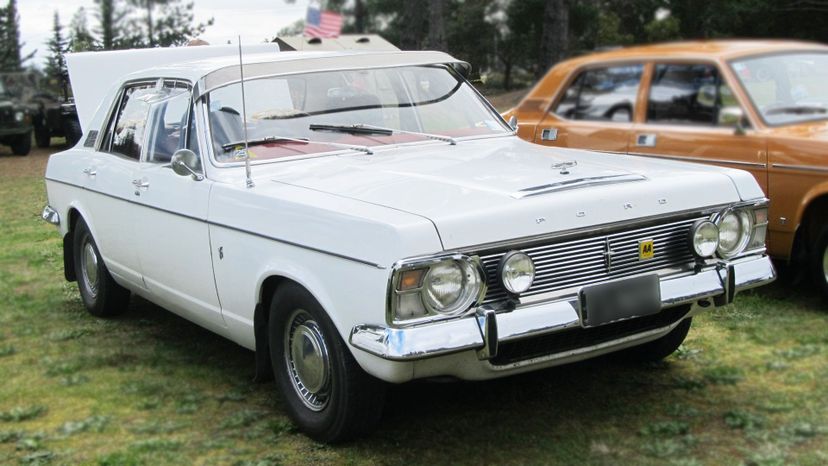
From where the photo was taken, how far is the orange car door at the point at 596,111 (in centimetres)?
690

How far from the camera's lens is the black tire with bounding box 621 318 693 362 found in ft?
15.8

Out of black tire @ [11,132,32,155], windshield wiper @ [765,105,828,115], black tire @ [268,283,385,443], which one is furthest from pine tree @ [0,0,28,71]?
black tire @ [268,283,385,443]

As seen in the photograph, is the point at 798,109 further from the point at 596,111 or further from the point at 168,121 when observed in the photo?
the point at 168,121

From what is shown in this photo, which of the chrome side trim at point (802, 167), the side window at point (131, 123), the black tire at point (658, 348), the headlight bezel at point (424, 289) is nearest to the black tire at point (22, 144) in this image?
the side window at point (131, 123)

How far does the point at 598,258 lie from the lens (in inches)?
151

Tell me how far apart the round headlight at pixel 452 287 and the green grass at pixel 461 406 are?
0.73m

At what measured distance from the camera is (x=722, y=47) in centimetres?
669

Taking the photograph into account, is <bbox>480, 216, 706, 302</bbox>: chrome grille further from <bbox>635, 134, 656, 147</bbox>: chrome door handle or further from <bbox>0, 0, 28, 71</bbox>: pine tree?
<bbox>0, 0, 28, 71</bbox>: pine tree

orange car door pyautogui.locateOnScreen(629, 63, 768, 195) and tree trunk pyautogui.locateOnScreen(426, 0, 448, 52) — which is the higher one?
tree trunk pyautogui.locateOnScreen(426, 0, 448, 52)

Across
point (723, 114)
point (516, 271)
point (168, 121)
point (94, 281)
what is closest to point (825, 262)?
point (723, 114)

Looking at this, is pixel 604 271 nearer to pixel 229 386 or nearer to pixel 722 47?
pixel 229 386

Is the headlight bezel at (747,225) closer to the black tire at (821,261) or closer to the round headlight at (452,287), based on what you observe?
the round headlight at (452,287)

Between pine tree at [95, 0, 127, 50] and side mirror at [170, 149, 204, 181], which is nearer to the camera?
side mirror at [170, 149, 204, 181]

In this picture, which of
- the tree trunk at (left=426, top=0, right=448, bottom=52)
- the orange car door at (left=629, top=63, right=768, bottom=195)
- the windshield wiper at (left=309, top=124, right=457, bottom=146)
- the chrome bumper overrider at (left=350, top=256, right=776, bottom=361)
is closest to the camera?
the chrome bumper overrider at (left=350, top=256, right=776, bottom=361)
